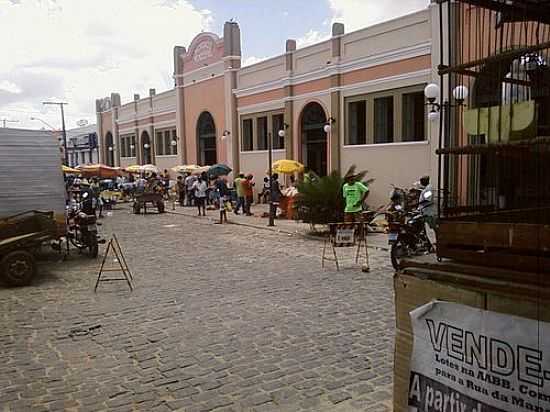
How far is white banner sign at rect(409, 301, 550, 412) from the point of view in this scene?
208cm

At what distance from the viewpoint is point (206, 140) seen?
32469mm

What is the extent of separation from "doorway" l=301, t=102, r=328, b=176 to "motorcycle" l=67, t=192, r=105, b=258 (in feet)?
39.5

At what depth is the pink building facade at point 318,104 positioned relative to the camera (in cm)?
1789

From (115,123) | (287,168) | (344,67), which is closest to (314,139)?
(287,168)

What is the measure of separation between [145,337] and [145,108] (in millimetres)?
36708

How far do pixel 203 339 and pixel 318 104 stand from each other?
17630 millimetres

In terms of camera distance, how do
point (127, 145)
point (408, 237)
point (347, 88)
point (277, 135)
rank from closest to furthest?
point (408, 237) → point (347, 88) → point (277, 135) → point (127, 145)

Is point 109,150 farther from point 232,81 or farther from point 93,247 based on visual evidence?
point 93,247

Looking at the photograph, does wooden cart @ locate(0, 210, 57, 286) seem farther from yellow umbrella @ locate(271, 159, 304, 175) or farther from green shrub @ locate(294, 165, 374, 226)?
yellow umbrella @ locate(271, 159, 304, 175)

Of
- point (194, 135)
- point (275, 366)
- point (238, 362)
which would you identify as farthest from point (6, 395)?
point (194, 135)

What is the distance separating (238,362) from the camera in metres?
5.16

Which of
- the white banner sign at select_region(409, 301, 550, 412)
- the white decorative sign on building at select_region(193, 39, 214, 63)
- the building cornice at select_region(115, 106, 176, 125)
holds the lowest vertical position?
the white banner sign at select_region(409, 301, 550, 412)

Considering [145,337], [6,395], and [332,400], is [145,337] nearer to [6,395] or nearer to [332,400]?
[6,395]

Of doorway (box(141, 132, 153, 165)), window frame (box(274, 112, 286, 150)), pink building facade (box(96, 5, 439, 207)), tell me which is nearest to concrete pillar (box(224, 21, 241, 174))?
pink building facade (box(96, 5, 439, 207))
